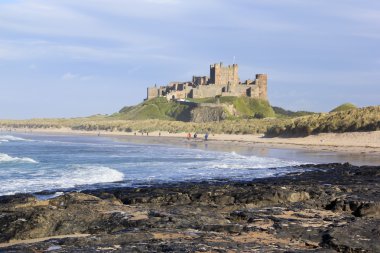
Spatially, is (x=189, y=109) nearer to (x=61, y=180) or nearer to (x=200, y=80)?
(x=200, y=80)

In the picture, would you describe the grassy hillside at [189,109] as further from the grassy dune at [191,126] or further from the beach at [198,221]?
the beach at [198,221]

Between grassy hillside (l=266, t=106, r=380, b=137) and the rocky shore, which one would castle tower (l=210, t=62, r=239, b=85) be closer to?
grassy hillside (l=266, t=106, r=380, b=137)

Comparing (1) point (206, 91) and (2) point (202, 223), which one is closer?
(2) point (202, 223)

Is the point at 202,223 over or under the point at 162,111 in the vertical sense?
under

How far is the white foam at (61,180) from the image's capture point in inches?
641

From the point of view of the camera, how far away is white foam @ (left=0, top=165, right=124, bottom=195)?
1628cm

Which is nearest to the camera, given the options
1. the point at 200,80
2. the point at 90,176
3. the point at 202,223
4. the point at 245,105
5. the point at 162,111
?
the point at 202,223

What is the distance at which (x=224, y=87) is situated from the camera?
122688mm

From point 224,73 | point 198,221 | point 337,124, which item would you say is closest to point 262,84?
point 224,73

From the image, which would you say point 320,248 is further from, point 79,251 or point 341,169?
point 341,169

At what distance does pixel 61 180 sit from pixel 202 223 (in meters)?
11.0

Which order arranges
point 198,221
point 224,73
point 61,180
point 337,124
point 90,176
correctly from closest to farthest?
point 198,221
point 61,180
point 90,176
point 337,124
point 224,73

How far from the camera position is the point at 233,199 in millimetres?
11516

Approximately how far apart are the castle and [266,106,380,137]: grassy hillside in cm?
7103
